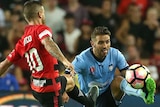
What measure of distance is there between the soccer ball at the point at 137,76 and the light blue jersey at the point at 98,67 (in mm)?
240

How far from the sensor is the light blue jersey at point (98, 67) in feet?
28.0

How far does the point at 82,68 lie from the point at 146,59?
388 cm

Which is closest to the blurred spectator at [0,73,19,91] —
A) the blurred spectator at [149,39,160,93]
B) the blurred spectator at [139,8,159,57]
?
the blurred spectator at [149,39,160,93]

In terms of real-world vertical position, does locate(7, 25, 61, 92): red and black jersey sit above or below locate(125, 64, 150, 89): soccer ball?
above

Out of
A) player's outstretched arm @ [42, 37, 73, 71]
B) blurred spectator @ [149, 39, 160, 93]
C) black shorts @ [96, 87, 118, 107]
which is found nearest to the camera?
player's outstretched arm @ [42, 37, 73, 71]

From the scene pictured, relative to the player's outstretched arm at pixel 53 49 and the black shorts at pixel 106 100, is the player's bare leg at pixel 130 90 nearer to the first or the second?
the black shorts at pixel 106 100

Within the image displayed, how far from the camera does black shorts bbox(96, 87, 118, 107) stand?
870 centimetres

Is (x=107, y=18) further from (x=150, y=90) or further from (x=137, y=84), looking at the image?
(x=150, y=90)

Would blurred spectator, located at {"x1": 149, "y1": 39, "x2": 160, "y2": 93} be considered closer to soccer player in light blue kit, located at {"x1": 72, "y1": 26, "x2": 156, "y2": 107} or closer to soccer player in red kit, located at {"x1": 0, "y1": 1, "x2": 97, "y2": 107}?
soccer player in light blue kit, located at {"x1": 72, "y1": 26, "x2": 156, "y2": 107}

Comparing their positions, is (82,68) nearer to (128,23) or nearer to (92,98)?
(92,98)

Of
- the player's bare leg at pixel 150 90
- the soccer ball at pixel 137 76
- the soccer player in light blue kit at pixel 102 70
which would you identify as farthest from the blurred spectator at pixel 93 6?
the player's bare leg at pixel 150 90

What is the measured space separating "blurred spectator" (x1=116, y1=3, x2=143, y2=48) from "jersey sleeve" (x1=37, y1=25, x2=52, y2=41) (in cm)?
537

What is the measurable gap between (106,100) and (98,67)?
49 cm

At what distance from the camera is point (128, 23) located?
1302 cm
